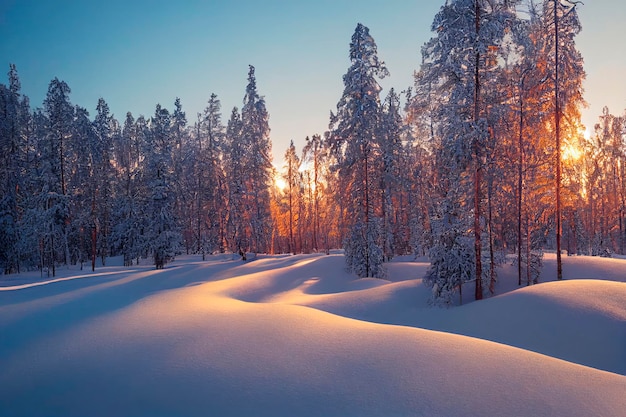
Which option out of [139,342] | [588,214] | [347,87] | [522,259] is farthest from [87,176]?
[588,214]

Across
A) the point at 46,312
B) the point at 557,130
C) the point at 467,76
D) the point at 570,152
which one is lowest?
the point at 46,312

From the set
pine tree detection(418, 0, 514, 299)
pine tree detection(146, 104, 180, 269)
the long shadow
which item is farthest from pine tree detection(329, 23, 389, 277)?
pine tree detection(146, 104, 180, 269)

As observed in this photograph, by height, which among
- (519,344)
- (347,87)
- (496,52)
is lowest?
(519,344)

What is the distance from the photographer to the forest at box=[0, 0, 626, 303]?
13508 mm

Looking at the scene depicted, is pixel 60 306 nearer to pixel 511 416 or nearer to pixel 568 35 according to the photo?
pixel 511 416

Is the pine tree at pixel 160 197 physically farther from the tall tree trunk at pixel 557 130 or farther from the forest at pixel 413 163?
the tall tree trunk at pixel 557 130

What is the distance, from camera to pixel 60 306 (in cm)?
890

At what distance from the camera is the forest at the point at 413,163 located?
44.3 feet

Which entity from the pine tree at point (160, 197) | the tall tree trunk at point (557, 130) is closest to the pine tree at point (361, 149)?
the tall tree trunk at point (557, 130)

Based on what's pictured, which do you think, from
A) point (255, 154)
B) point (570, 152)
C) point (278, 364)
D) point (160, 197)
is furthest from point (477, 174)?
point (160, 197)

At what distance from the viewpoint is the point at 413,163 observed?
129 feet

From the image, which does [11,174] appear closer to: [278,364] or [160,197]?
[160,197]

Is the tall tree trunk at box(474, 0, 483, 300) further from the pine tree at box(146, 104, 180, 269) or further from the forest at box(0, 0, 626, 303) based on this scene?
the pine tree at box(146, 104, 180, 269)

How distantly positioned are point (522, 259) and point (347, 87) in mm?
14091
